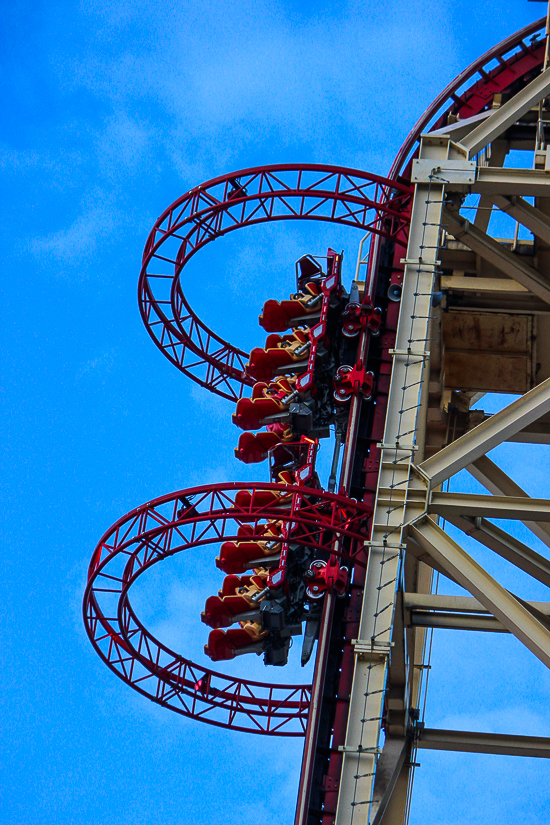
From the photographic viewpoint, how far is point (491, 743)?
79.7ft

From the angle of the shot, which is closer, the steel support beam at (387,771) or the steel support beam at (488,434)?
the steel support beam at (488,434)

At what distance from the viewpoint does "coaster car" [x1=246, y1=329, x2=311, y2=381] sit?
98.4 ft

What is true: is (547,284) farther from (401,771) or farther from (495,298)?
(401,771)

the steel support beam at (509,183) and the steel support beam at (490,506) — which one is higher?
the steel support beam at (509,183)

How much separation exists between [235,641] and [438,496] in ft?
33.9

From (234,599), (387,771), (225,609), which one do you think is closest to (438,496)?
(387,771)

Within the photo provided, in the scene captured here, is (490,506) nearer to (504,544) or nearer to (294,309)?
(504,544)

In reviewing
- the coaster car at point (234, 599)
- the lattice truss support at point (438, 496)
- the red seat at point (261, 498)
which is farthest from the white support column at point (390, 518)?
the coaster car at point (234, 599)

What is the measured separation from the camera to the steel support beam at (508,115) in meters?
21.7

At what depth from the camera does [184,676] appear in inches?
1193

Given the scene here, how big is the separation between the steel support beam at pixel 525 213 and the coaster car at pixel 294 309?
873 cm

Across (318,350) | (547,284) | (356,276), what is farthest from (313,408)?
(547,284)

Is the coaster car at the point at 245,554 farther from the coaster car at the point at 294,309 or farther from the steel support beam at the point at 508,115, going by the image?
the steel support beam at the point at 508,115

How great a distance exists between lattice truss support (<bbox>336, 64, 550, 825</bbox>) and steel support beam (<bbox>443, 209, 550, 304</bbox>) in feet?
0.07
